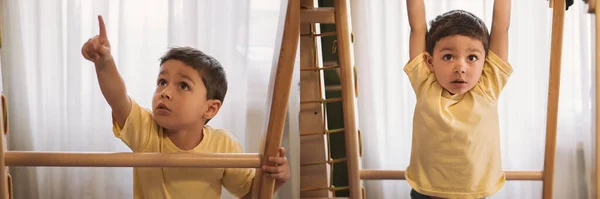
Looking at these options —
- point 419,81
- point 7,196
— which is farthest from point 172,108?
point 419,81

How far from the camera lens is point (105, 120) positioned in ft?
9.15

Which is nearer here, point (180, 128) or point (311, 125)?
point (180, 128)

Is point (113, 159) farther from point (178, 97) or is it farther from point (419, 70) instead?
point (419, 70)

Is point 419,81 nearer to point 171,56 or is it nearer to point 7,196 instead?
point 171,56

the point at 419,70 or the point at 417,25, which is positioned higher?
the point at 417,25

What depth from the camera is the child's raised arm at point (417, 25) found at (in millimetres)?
1629

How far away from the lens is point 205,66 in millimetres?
1751

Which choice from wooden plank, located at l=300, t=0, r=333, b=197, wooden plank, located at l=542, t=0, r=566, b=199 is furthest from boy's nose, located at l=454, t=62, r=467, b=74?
wooden plank, located at l=300, t=0, r=333, b=197

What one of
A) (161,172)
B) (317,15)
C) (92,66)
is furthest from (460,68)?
(92,66)

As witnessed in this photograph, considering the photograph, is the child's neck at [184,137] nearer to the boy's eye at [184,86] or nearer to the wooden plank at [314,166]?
the boy's eye at [184,86]

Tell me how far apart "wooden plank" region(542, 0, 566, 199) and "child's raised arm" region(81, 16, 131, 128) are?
39.9 inches

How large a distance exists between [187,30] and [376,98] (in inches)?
30.5

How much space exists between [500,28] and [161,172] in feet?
2.83

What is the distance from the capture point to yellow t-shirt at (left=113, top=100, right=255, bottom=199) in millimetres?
1681
